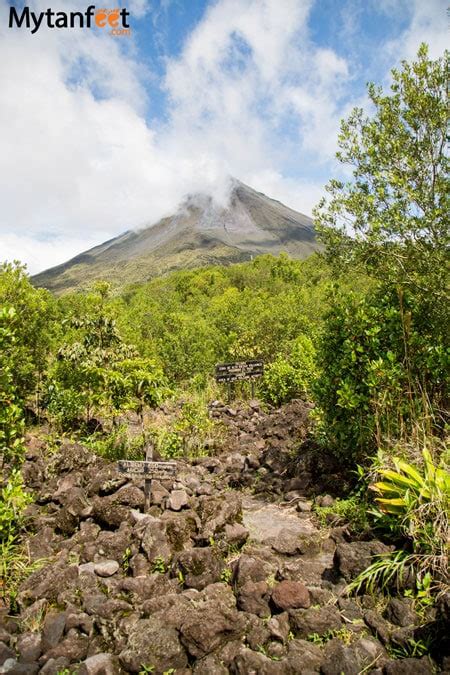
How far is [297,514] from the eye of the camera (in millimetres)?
5645

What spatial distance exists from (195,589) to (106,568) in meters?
1.00

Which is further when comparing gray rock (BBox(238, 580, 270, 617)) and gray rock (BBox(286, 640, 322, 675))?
gray rock (BBox(238, 580, 270, 617))

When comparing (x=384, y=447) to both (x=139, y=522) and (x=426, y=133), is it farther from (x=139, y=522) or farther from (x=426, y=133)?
(x=426, y=133)

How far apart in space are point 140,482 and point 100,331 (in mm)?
4049

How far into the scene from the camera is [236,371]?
11.0 metres

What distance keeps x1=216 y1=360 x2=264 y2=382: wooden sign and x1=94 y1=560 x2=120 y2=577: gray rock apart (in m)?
6.61

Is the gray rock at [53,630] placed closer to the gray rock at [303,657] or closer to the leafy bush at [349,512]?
the gray rock at [303,657]

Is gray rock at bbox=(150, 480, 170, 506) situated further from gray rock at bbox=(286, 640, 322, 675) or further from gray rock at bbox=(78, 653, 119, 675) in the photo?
gray rock at bbox=(286, 640, 322, 675)

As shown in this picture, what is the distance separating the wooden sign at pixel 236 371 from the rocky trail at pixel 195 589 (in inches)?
180

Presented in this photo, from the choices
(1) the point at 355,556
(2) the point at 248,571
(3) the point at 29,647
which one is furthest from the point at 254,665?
(3) the point at 29,647

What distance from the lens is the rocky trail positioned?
10.4 ft

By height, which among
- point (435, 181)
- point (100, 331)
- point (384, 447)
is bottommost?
point (384, 447)

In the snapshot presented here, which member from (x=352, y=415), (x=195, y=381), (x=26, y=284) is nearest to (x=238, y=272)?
(x=195, y=381)

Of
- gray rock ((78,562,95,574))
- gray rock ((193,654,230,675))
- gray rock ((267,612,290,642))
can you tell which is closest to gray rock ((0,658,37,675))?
gray rock ((78,562,95,574))
